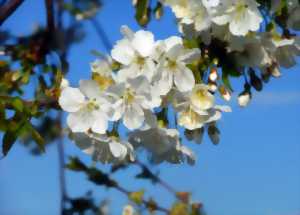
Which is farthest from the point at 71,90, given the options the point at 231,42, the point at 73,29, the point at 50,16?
the point at 73,29

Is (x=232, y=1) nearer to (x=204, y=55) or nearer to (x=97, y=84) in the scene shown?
(x=204, y=55)

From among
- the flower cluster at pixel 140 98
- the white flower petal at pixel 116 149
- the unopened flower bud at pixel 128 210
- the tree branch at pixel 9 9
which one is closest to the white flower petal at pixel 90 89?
the flower cluster at pixel 140 98

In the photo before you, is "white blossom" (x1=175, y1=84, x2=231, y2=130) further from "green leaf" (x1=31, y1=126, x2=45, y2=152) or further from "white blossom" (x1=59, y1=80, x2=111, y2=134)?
"green leaf" (x1=31, y1=126, x2=45, y2=152)

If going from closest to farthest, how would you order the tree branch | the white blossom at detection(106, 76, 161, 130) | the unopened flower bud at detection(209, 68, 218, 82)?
the white blossom at detection(106, 76, 161, 130), the unopened flower bud at detection(209, 68, 218, 82), the tree branch

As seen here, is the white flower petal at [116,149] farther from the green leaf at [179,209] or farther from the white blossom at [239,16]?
the green leaf at [179,209]

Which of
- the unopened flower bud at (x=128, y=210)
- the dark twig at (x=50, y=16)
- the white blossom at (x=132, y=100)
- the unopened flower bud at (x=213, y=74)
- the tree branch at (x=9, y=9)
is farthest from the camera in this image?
the unopened flower bud at (x=128, y=210)

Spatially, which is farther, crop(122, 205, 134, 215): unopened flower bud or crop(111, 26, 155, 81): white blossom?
crop(122, 205, 134, 215): unopened flower bud

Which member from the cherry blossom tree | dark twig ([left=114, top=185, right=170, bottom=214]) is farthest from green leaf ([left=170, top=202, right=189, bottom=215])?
the cherry blossom tree

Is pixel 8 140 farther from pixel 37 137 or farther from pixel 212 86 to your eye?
pixel 212 86
